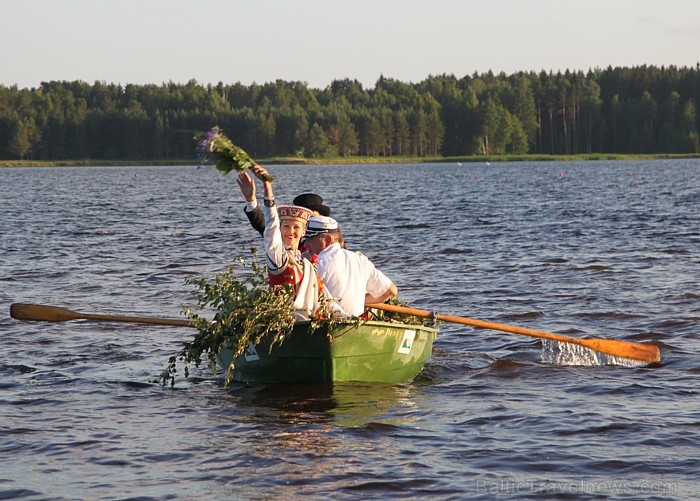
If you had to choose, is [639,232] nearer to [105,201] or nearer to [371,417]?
[371,417]

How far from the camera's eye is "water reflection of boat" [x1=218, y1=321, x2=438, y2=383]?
36.2 ft

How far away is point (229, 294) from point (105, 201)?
50.7 metres

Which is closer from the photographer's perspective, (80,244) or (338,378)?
(338,378)

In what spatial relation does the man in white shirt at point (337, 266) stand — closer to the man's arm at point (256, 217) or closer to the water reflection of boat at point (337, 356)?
the water reflection of boat at point (337, 356)

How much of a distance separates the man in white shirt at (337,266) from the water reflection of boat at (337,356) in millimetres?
320

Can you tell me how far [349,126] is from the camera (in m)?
195

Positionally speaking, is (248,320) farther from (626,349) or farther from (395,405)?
(626,349)

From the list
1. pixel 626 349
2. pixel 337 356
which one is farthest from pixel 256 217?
pixel 626 349

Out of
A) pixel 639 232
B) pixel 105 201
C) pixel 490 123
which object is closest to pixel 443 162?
pixel 490 123

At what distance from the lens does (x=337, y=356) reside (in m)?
11.2

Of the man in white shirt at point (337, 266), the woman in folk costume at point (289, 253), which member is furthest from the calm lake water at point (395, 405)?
the woman in folk costume at point (289, 253)

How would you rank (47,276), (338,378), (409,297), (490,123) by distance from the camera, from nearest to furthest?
(338,378), (409,297), (47,276), (490,123)

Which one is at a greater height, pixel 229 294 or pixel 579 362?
pixel 229 294

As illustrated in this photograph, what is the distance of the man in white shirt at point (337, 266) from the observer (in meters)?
11.1
